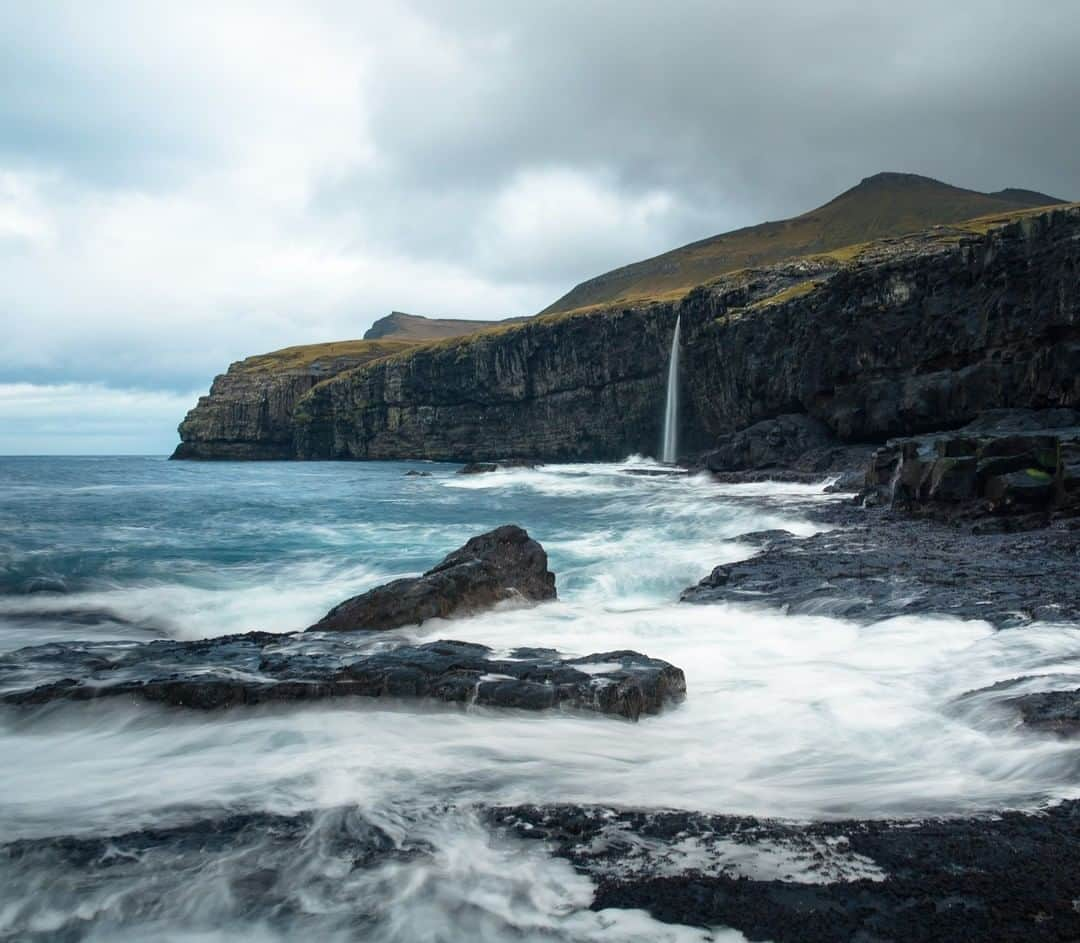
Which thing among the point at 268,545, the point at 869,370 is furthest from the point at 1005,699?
the point at 869,370

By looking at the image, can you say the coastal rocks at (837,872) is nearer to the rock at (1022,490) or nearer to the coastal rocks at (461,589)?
the coastal rocks at (461,589)

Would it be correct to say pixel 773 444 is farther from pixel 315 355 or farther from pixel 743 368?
pixel 315 355

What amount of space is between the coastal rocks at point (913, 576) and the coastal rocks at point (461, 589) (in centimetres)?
303

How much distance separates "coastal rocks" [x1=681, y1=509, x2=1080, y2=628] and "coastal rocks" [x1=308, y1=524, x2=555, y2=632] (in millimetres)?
3025

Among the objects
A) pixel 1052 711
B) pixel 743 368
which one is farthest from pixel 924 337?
pixel 1052 711

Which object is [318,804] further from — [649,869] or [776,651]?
[776,651]

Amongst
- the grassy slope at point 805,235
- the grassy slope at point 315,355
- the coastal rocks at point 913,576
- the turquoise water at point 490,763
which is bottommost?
the turquoise water at point 490,763

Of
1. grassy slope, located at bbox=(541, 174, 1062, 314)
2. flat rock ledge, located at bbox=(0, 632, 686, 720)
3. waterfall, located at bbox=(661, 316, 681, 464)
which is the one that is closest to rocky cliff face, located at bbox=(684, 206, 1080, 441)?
waterfall, located at bbox=(661, 316, 681, 464)

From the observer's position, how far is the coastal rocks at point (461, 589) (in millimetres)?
11742

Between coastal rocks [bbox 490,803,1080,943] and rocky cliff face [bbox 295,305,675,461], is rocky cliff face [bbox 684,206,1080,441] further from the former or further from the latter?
coastal rocks [bbox 490,803,1080,943]

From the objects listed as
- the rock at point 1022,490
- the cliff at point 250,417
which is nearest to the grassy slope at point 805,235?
the cliff at point 250,417

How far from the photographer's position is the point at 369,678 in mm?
8164

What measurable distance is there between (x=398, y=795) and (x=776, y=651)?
19.5ft

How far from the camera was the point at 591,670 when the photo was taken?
27.3 ft
